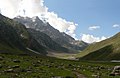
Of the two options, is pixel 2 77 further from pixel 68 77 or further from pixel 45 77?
pixel 68 77

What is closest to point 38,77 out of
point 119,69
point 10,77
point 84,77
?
point 10,77

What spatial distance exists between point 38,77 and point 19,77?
8.72ft

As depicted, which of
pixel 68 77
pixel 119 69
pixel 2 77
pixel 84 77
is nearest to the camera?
pixel 2 77

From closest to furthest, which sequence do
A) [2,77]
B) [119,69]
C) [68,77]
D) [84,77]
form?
[2,77]
[68,77]
[84,77]
[119,69]

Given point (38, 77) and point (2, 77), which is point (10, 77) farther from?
point (38, 77)

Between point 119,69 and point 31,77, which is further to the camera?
point 119,69

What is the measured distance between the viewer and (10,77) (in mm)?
38625

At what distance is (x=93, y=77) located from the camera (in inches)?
1780

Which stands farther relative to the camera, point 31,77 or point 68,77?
point 68,77

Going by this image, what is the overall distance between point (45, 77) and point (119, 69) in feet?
75.5

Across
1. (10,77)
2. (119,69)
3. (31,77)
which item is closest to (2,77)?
(10,77)

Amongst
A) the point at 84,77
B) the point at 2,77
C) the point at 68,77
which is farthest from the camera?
the point at 84,77

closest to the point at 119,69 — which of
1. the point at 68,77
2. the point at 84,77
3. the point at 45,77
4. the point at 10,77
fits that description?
the point at 84,77

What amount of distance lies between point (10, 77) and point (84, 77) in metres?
A: 13.2
